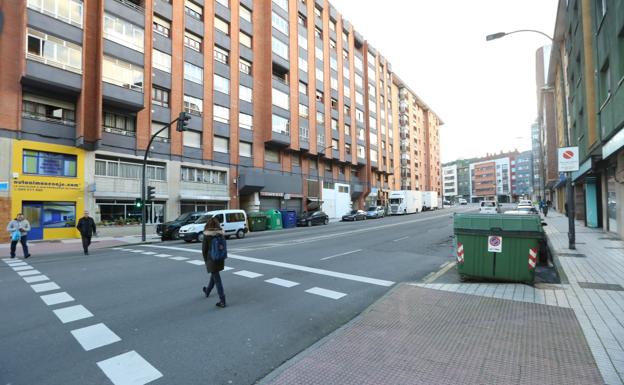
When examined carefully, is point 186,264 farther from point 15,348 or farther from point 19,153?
point 19,153

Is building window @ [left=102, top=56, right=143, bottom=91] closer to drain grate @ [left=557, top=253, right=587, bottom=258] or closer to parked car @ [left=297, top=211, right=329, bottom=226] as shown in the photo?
parked car @ [left=297, top=211, right=329, bottom=226]

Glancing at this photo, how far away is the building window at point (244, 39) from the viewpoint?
31797 millimetres

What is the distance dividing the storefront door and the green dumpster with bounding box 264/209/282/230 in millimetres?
14768

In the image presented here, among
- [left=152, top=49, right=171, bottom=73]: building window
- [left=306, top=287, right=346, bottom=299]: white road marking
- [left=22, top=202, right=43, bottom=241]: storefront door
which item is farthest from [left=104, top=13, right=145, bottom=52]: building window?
[left=306, top=287, right=346, bottom=299]: white road marking

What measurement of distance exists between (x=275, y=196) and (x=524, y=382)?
3118 cm

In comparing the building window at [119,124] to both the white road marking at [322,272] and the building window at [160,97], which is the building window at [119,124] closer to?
the building window at [160,97]

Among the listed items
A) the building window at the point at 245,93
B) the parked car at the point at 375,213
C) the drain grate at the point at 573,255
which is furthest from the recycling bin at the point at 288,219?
the drain grate at the point at 573,255

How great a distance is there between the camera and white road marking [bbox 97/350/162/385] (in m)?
3.23

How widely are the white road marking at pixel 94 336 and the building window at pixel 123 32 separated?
2310 centimetres

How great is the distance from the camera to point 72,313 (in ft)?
17.3

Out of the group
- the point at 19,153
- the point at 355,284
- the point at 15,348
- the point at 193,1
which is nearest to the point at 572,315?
the point at 355,284

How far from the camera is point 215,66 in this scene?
1129 inches

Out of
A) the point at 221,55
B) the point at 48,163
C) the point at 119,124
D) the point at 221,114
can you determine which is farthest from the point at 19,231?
the point at 221,55

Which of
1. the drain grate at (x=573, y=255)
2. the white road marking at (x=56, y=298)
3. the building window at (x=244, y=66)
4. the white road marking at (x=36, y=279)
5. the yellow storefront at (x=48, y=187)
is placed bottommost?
the white road marking at (x=36, y=279)
